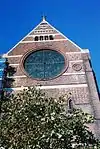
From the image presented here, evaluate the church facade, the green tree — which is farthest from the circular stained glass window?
the green tree

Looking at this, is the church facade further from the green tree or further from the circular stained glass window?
the green tree

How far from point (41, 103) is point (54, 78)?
1409cm

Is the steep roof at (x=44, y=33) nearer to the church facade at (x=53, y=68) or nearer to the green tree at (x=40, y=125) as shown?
the church facade at (x=53, y=68)

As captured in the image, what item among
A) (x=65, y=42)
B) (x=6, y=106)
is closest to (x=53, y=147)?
(x=6, y=106)

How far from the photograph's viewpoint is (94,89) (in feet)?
80.9

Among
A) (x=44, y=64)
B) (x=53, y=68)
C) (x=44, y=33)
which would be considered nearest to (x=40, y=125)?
(x=53, y=68)

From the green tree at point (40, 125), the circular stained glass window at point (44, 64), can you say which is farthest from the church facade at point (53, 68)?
the green tree at point (40, 125)

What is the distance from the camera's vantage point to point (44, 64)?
28.0 meters

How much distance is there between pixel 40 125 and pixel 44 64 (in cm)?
1694

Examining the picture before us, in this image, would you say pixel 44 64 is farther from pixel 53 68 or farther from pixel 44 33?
pixel 44 33

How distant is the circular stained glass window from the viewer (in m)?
27.0

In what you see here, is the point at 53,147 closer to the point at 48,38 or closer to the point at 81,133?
A: the point at 81,133

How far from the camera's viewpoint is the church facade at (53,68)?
24938 mm

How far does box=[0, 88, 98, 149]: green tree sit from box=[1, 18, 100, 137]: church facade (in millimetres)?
10620
